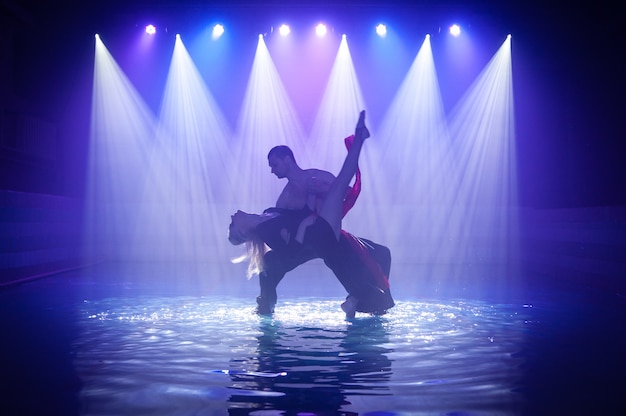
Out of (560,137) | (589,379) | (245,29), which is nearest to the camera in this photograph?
(589,379)

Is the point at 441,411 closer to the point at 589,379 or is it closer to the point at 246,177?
the point at 589,379

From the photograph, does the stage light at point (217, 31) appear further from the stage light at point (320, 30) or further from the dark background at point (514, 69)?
the stage light at point (320, 30)

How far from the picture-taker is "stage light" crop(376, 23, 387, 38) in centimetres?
1240

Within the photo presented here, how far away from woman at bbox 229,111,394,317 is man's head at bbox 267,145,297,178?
317mm

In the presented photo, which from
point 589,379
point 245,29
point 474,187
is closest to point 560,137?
point 474,187

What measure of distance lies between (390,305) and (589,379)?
7.30 ft

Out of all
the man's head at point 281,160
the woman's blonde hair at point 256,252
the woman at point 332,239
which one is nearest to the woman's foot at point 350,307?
the woman at point 332,239

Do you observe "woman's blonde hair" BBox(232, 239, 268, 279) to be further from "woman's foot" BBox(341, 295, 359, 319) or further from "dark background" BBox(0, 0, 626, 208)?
"dark background" BBox(0, 0, 626, 208)

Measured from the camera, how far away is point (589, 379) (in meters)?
2.99

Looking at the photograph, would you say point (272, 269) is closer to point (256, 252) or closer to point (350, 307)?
point (256, 252)

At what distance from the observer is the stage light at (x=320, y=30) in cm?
1235

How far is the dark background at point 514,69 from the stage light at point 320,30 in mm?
417

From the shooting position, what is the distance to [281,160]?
498 centimetres

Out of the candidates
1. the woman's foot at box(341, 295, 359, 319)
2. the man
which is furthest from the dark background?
the man
